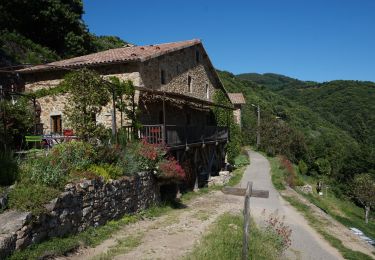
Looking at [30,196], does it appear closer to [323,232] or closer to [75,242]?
[75,242]

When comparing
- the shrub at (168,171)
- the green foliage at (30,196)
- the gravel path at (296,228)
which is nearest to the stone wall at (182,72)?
the shrub at (168,171)

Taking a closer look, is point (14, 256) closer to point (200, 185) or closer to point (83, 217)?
point (83, 217)

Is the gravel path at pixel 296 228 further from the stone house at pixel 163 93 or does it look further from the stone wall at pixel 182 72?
the stone wall at pixel 182 72

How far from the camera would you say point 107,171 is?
459 inches

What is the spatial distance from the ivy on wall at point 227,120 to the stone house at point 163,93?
1879mm

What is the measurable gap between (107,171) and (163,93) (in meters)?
5.28

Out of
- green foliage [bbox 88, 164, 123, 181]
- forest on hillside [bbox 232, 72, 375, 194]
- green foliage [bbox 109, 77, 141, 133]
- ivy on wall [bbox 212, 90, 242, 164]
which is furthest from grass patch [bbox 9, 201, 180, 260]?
forest on hillside [bbox 232, 72, 375, 194]

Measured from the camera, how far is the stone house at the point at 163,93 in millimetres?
17266

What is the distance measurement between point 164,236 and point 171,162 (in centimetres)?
443

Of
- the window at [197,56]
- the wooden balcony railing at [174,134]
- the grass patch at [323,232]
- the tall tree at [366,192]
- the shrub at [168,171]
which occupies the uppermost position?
the window at [197,56]

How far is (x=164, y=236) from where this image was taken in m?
10.8

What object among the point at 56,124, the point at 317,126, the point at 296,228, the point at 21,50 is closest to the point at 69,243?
the point at 296,228

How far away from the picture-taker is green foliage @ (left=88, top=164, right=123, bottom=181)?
11.2m

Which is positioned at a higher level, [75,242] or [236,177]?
[75,242]
